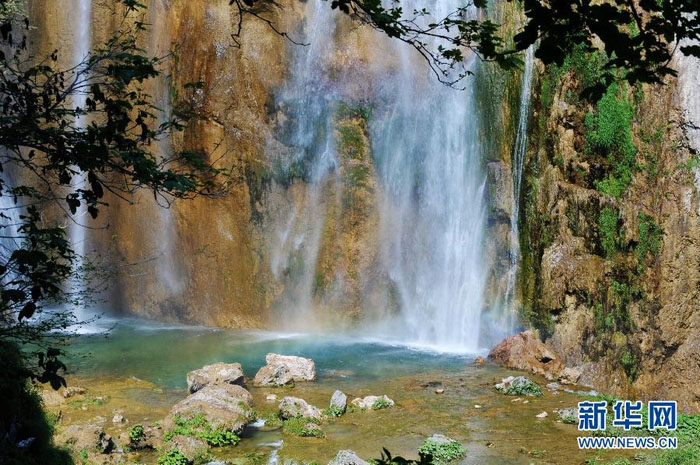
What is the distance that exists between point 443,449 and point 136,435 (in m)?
4.02

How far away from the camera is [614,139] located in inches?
577

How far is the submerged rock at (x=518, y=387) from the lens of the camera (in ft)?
39.8

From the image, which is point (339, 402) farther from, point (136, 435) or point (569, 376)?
point (569, 376)

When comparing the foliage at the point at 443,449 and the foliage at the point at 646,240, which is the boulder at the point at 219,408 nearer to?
the foliage at the point at 443,449

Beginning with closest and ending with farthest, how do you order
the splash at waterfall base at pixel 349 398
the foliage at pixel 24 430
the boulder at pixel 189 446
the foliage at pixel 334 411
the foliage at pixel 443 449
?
the foliage at pixel 24 430 < the foliage at pixel 443 449 < the boulder at pixel 189 446 < the splash at waterfall base at pixel 349 398 < the foliage at pixel 334 411

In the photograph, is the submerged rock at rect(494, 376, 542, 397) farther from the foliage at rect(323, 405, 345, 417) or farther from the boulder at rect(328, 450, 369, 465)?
the boulder at rect(328, 450, 369, 465)

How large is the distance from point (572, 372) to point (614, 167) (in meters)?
4.24

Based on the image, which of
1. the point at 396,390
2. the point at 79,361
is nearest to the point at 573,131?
the point at 396,390

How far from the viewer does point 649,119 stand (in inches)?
565

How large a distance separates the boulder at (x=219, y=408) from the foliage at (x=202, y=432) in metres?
0.08

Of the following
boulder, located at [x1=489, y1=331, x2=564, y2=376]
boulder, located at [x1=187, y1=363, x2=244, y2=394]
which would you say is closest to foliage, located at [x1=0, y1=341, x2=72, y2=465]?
boulder, located at [x1=187, y1=363, x2=244, y2=394]

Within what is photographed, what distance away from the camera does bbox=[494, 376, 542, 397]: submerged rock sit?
12125 millimetres

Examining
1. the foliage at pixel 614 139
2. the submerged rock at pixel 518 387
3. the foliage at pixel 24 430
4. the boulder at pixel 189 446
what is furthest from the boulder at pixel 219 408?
the foliage at pixel 614 139

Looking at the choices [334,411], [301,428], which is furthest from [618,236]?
[301,428]
